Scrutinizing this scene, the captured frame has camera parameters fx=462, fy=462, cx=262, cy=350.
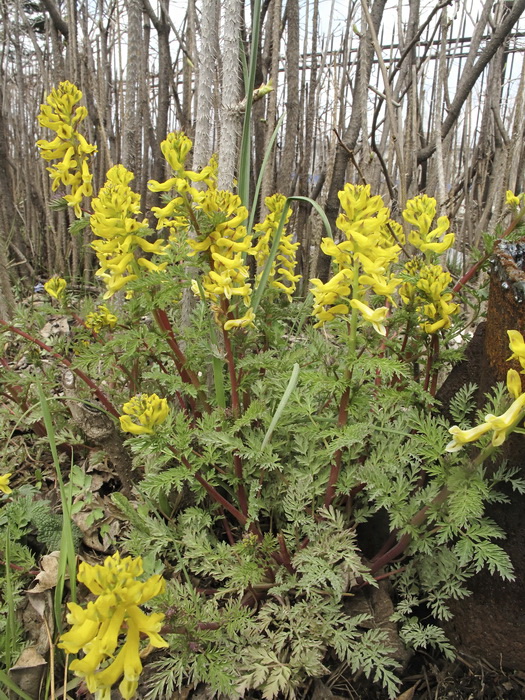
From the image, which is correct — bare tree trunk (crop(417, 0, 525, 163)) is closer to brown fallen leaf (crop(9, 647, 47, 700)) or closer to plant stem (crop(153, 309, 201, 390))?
plant stem (crop(153, 309, 201, 390))

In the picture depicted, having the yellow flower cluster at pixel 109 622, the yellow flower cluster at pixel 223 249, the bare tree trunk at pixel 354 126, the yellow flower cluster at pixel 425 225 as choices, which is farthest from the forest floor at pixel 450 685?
the bare tree trunk at pixel 354 126

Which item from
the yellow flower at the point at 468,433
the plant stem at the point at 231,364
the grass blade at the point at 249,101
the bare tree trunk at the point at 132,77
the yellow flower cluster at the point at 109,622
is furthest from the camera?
the bare tree trunk at the point at 132,77

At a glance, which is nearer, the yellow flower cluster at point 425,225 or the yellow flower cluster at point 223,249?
the yellow flower cluster at point 223,249

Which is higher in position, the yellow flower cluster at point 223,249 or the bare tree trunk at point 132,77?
the bare tree trunk at point 132,77

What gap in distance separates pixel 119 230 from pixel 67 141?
1.91 feet

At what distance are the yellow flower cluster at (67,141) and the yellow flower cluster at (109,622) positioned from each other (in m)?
1.18

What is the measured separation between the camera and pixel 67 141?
1.58 meters

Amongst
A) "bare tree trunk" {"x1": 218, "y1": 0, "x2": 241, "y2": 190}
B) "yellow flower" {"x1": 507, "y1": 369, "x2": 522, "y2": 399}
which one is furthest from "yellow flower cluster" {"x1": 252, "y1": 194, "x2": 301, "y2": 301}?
"yellow flower" {"x1": 507, "y1": 369, "x2": 522, "y2": 399}

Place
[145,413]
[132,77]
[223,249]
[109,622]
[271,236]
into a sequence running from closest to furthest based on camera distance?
[109,622]
[145,413]
[223,249]
[271,236]
[132,77]

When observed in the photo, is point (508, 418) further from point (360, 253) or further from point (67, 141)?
point (67, 141)

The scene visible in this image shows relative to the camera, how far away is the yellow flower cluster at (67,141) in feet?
4.90

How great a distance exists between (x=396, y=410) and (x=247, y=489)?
22.2 inches

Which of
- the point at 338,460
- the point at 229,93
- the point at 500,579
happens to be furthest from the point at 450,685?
the point at 229,93

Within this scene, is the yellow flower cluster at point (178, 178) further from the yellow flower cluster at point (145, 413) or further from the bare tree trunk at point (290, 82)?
the bare tree trunk at point (290, 82)
